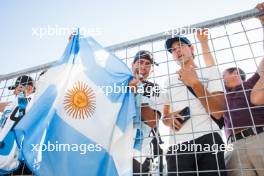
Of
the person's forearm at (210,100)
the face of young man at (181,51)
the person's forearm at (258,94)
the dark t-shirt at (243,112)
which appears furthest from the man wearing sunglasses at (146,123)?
the person's forearm at (258,94)

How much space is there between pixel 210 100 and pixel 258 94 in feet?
1.04

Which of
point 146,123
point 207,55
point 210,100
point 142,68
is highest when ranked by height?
point 142,68

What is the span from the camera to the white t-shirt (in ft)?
5.34

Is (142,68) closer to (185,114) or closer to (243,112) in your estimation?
(185,114)

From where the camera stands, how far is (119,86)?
1.84 meters

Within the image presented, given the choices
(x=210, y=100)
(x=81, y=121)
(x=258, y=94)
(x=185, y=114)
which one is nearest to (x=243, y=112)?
(x=258, y=94)

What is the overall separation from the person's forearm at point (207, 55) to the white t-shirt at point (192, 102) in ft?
0.12

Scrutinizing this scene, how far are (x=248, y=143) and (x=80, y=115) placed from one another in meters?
1.21

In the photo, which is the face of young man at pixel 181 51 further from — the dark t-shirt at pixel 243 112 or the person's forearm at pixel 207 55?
the dark t-shirt at pixel 243 112

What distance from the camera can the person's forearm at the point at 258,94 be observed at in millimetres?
1533

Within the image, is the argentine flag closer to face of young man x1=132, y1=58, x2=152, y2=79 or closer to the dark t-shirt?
face of young man x1=132, y1=58, x2=152, y2=79

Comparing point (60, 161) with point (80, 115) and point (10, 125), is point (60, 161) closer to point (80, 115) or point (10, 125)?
point (80, 115)

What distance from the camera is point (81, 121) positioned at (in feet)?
5.65

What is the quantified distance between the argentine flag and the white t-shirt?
31 cm
